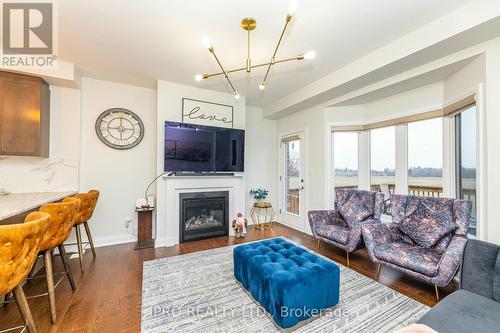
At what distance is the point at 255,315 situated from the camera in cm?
185

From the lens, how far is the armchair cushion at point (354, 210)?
3.11 metres

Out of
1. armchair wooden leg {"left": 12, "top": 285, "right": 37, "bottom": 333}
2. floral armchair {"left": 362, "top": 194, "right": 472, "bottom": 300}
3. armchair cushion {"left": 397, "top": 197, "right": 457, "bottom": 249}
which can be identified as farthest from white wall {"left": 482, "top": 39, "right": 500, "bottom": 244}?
armchair wooden leg {"left": 12, "top": 285, "right": 37, "bottom": 333}

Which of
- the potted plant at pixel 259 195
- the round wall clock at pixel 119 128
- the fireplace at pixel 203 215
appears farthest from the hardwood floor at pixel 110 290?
the round wall clock at pixel 119 128

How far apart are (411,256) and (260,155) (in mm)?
3505

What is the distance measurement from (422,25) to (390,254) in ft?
8.13

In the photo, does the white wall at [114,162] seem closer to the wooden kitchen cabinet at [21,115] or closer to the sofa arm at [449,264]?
the wooden kitchen cabinet at [21,115]

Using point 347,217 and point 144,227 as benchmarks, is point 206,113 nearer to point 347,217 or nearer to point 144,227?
point 144,227

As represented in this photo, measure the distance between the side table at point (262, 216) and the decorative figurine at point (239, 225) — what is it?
683 millimetres

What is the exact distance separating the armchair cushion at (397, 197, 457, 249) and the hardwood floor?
1.68 feet

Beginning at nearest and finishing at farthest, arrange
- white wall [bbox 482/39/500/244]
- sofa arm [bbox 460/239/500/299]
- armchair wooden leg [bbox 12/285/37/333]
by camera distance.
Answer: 1. armchair wooden leg [bbox 12/285/37/333]
2. sofa arm [bbox 460/239/500/299]
3. white wall [bbox 482/39/500/244]

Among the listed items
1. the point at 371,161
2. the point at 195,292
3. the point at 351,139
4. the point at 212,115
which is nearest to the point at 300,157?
the point at 351,139

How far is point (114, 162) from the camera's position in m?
3.68

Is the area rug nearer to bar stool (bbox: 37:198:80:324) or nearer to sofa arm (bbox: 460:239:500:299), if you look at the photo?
sofa arm (bbox: 460:239:500:299)

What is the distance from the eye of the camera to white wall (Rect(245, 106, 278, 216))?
4996 millimetres
